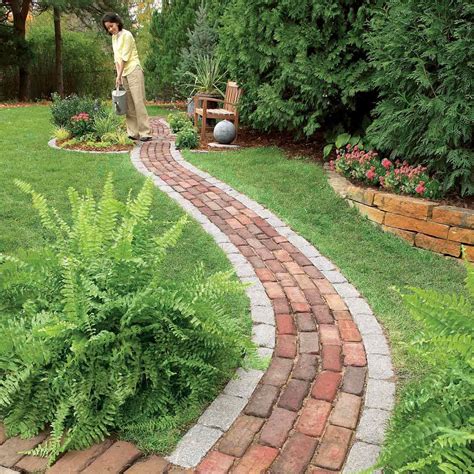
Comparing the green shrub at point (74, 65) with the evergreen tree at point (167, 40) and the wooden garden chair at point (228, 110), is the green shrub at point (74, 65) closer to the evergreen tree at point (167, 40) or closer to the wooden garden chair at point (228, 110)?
the evergreen tree at point (167, 40)

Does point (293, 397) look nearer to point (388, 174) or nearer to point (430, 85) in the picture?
point (388, 174)

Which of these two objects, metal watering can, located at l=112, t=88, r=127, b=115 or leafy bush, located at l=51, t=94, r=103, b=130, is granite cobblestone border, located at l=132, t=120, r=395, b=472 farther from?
leafy bush, located at l=51, t=94, r=103, b=130

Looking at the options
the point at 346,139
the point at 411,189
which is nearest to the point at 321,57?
the point at 346,139

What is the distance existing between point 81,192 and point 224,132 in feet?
9.23

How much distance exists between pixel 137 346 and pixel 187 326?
0.27 m

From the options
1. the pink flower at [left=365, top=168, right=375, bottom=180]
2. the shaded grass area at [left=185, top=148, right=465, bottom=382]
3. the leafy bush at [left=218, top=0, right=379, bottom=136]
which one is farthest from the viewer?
the leafy bush at [left=218, top=0, right=379, bottom=136]

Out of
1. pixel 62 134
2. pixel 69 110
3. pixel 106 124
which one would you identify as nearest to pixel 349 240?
pixel 106 124

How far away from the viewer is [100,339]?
2.11 meters

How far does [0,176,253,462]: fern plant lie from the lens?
6.84 feet

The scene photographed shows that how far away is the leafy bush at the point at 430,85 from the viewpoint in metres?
4.09

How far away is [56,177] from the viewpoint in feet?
19.0

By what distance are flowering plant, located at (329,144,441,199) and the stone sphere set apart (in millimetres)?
2493

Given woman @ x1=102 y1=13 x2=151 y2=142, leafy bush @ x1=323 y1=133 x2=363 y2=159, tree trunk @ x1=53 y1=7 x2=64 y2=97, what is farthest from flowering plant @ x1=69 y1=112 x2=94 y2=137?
tree trunk @ x1=53 y1=7 x2=64 y2=97

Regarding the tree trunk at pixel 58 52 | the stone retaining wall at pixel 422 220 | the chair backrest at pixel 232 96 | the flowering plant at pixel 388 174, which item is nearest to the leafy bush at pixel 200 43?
the chair backrest at pixel 232 96
